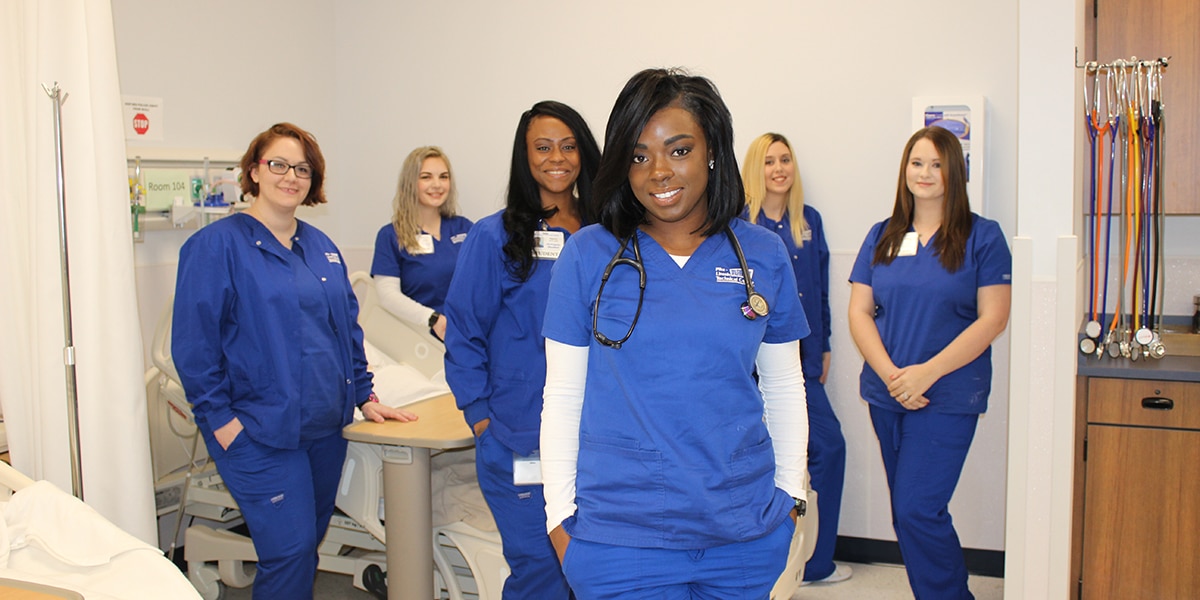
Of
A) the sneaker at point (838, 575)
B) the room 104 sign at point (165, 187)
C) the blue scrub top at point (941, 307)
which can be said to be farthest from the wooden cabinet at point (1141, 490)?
the room 104 sign at point (165, 187)

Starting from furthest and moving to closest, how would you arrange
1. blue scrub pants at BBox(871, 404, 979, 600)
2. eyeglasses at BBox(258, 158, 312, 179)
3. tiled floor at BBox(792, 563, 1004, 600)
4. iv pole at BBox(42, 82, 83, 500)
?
tiled floor at BBox(792, 563, 1004, 600) < blue scrub pants at BBox(871, 404, 979, 600) < eyeglasses at BBox(258, 158, 312, 179) < iv pole at BBox(42, 82, 83, 500)

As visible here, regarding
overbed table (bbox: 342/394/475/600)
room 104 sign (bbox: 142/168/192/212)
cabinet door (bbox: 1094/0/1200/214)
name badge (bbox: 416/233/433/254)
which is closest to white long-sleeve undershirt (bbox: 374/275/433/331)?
name badge (bbox: 416/233/433/254)

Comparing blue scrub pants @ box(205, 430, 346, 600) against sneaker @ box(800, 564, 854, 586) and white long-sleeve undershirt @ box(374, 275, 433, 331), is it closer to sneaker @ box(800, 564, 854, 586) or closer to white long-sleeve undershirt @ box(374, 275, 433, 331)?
white long-sleeve undershirt @ box(374, 275, 433, 331)

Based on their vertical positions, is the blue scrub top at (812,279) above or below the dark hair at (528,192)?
below

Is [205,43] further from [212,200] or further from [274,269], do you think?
[274,269]

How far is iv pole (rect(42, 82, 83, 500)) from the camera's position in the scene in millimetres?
2029

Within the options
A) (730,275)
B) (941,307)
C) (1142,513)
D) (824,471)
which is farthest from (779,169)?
(730,275)

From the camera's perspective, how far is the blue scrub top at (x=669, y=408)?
1539mm

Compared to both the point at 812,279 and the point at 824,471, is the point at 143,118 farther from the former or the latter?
the point at 824,471

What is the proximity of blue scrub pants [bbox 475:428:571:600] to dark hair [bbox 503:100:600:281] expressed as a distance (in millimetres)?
466

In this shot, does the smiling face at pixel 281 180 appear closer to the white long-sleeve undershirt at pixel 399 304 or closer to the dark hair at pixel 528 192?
the dark hair at pixel 528 192

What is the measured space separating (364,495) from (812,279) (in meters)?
1.92

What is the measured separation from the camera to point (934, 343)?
3037 millimetres

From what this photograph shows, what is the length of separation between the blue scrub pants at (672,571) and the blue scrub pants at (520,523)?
2.86 feet
